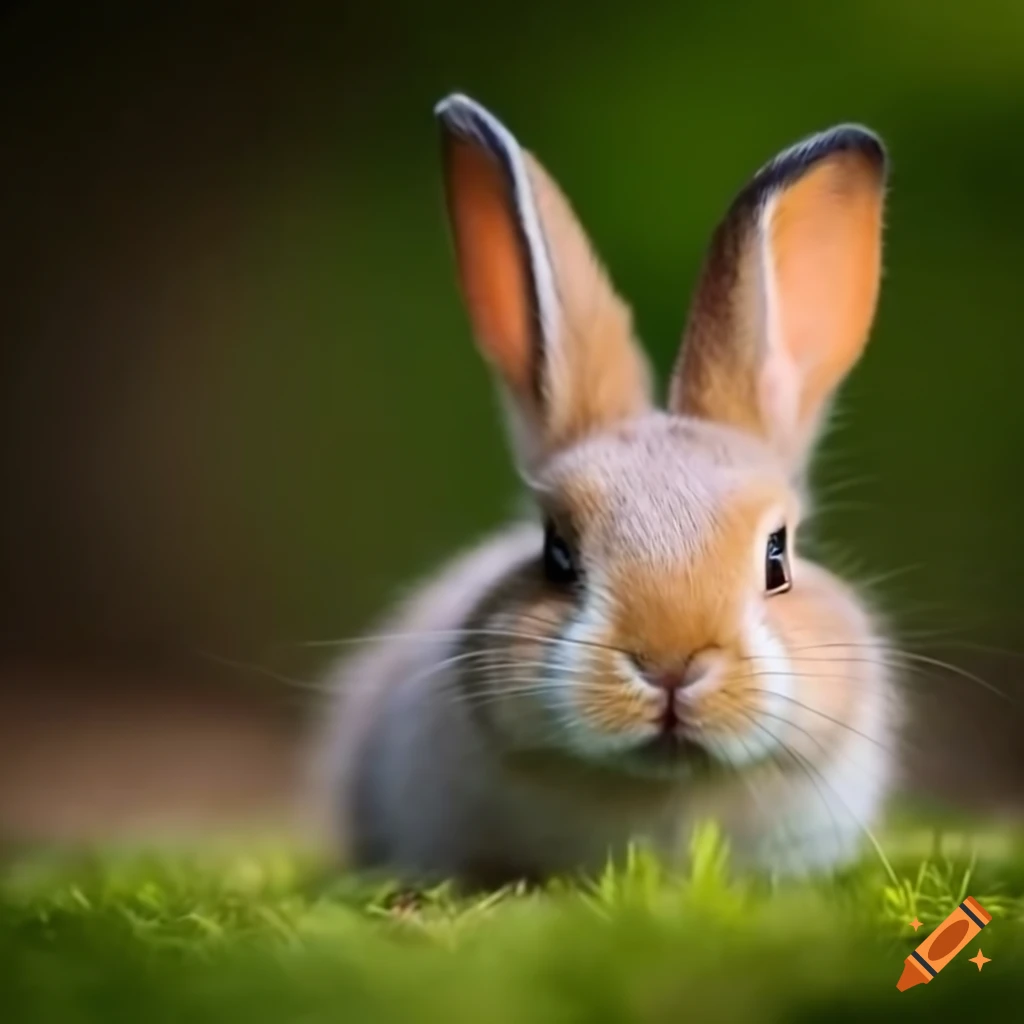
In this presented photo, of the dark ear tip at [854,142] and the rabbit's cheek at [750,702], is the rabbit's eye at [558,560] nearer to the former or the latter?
the rabbit's cheek at [750,702]

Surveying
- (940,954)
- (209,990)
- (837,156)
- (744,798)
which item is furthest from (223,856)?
(837,156)

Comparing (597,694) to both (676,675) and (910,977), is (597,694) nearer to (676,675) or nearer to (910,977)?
Answer: (676,675)

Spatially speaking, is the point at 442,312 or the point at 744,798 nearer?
the point at 744,798

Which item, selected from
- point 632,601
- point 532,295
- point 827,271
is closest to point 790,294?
point 827,271

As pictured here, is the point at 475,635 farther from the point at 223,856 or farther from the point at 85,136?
the point at 85,136

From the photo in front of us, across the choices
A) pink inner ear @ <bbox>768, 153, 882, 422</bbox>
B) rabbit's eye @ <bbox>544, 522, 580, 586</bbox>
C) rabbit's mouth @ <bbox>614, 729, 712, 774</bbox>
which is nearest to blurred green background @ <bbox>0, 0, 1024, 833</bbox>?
pink inner ear @ <bbox>768, 153, 882, 422</bbox>

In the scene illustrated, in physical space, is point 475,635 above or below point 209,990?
above
